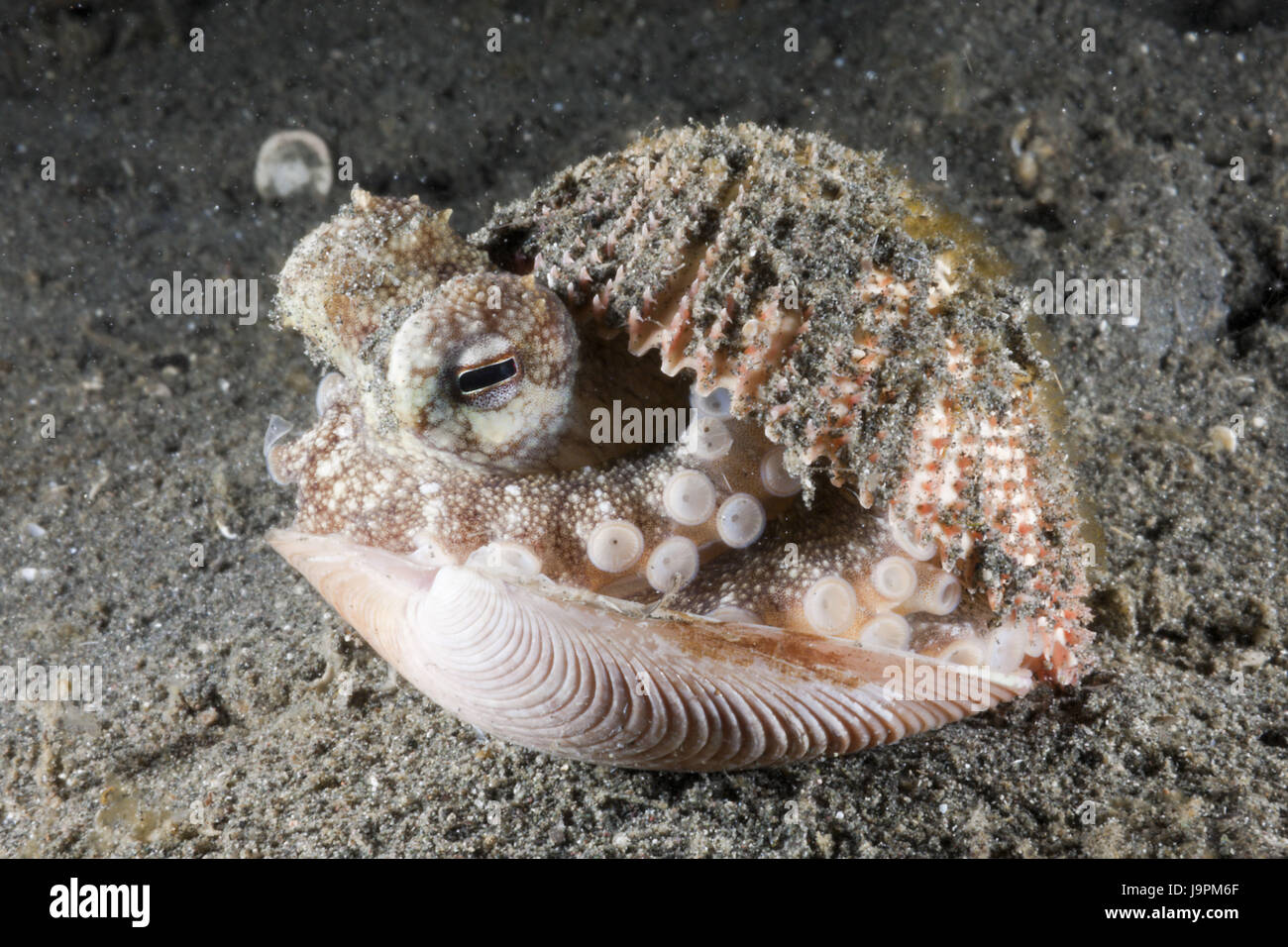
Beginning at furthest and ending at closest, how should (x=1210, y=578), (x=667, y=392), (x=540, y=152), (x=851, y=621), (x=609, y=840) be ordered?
1. (x=540, y=152)
2. (x=1210, y=578)
3. (x=667, y=392)
4. (x=851, y=621)
5. (x=609, y=840)

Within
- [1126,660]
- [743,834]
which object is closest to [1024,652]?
[1126,660]

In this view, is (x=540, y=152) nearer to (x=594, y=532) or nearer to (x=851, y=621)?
(x=594, y=532)
